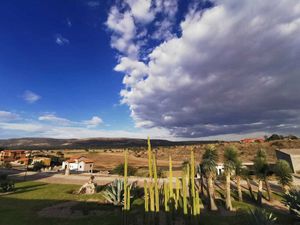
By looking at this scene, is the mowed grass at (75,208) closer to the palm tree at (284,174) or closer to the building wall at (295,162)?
the palm tree at (284,174)

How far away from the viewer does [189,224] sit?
37.5 ft

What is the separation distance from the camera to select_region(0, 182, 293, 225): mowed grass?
12695 millimetres

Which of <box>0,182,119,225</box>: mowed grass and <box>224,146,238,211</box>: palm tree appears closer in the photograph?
<box>0,182,119,225</box>: mowed grass

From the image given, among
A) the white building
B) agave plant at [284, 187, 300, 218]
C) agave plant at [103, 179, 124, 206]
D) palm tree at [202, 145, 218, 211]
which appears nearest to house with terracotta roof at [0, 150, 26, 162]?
the white building

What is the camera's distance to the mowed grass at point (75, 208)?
1270 centimetres

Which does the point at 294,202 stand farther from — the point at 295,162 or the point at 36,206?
the point at 295,162

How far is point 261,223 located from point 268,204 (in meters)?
11.0

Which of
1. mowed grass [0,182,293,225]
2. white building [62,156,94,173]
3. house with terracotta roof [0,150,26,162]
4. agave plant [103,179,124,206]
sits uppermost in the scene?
house with terracotta roof [0,150,26,162]

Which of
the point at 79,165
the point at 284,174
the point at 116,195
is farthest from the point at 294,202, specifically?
the point at 79,165

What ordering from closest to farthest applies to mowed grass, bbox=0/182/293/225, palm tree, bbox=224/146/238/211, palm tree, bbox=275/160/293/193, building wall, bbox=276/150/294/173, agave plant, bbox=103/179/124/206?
1. mowed grass, bbox=0/182/293/225
2. agave plant, bbox=103/179/124/206
3. palm tree, bbox=224/146/238/211
4. palm tree, bbox=275/160/293/193
5. building wall, bbox=276/150/294/173

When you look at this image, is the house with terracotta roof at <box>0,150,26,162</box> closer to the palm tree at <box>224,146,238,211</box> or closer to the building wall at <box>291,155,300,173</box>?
the palm tree at <box>224,146,238,211</box>

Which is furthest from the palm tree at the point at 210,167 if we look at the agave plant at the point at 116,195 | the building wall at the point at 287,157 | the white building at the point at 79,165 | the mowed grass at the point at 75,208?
the white building at the point at 79,165

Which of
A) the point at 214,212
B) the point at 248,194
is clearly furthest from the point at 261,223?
the point at 248,194

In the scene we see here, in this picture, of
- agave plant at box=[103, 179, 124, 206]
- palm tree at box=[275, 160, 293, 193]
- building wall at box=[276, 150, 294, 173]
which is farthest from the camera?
building wall at box=[276, 150, 294, 173]
